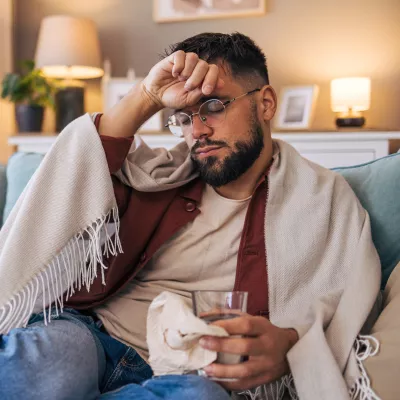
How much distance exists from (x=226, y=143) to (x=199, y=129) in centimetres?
8

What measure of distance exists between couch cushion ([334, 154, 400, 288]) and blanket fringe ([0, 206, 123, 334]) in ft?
2.26

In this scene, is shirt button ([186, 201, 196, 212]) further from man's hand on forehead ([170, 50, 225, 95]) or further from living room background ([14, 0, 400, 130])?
living room background ([14, 0, 400, 130])

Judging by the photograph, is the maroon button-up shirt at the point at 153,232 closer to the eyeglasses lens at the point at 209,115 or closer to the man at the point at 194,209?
the man at the point at 194,209

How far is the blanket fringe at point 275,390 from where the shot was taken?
4.51ft

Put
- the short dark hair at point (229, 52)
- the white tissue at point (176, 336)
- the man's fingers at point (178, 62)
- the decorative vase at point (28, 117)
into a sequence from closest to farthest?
the white tissue at point (176, 336) → the man's fingers at point (178, 62) → the short dark hair at point (229, 52) → the decorative vase at point (28, 117)

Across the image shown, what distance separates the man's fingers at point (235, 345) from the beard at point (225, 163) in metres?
0.53

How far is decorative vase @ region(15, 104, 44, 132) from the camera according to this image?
3.71 metres

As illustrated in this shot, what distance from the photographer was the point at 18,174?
1996 mm

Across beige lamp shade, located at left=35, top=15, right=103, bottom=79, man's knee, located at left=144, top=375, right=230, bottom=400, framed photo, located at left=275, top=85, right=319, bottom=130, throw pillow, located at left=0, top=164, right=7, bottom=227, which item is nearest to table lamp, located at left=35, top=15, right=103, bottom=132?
beige lamp shade, located at left=35, top=15, right=103, bottom=79

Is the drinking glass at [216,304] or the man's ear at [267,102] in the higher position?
the man's ear at [267,102]

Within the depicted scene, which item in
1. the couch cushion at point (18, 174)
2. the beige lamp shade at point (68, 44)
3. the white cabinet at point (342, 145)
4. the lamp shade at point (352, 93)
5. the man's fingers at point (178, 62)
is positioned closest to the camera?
the man's fingers at point (178, 62)

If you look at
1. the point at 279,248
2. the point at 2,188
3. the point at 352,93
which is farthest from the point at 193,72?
the point at 352,93

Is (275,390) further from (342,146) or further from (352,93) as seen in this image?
(352,93)

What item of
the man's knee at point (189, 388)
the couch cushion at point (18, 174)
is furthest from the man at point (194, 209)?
the couch cushion at point (18, 174)
